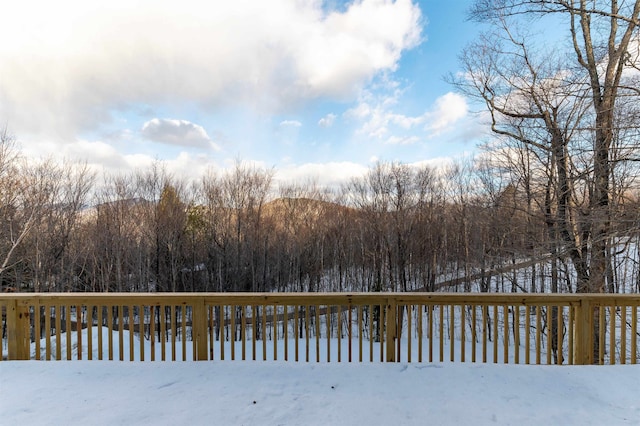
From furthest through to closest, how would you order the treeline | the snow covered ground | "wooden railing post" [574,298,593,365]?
the treeline
"wooden railing post" [574,298,593,365]
the snow covered ground

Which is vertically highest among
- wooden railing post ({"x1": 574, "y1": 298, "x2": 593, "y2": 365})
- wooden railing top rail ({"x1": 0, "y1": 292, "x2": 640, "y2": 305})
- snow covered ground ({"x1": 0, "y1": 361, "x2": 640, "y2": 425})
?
wooden railing top rail ({"x1": 0, "y1": 292, "x2": 640, "y2": 305})

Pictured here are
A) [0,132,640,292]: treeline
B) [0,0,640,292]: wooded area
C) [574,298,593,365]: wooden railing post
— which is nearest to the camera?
[574,298,593,365]: wooden railing post

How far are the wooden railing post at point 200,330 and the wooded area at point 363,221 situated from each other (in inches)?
260

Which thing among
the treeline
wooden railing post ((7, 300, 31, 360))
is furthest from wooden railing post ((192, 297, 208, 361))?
the treeline

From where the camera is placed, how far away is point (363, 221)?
47.1 ft

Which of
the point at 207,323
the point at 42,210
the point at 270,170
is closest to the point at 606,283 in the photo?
the point at 207,323

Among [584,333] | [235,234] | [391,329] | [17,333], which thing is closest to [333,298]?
[391,329]

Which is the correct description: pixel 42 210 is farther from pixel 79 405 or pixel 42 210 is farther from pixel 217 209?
pixel 79 405

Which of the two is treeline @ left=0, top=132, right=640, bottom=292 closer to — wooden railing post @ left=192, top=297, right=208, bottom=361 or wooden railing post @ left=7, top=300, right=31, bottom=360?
wooden railing post @ left=192, top=297, right=208, bottom=361

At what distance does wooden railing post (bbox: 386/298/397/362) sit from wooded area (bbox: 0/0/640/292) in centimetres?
484

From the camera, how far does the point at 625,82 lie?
522 cm

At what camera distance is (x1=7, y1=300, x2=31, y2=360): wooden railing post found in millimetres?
2998

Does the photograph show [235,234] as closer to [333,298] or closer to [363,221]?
[363,221]

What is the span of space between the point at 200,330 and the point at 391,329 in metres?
1.98
